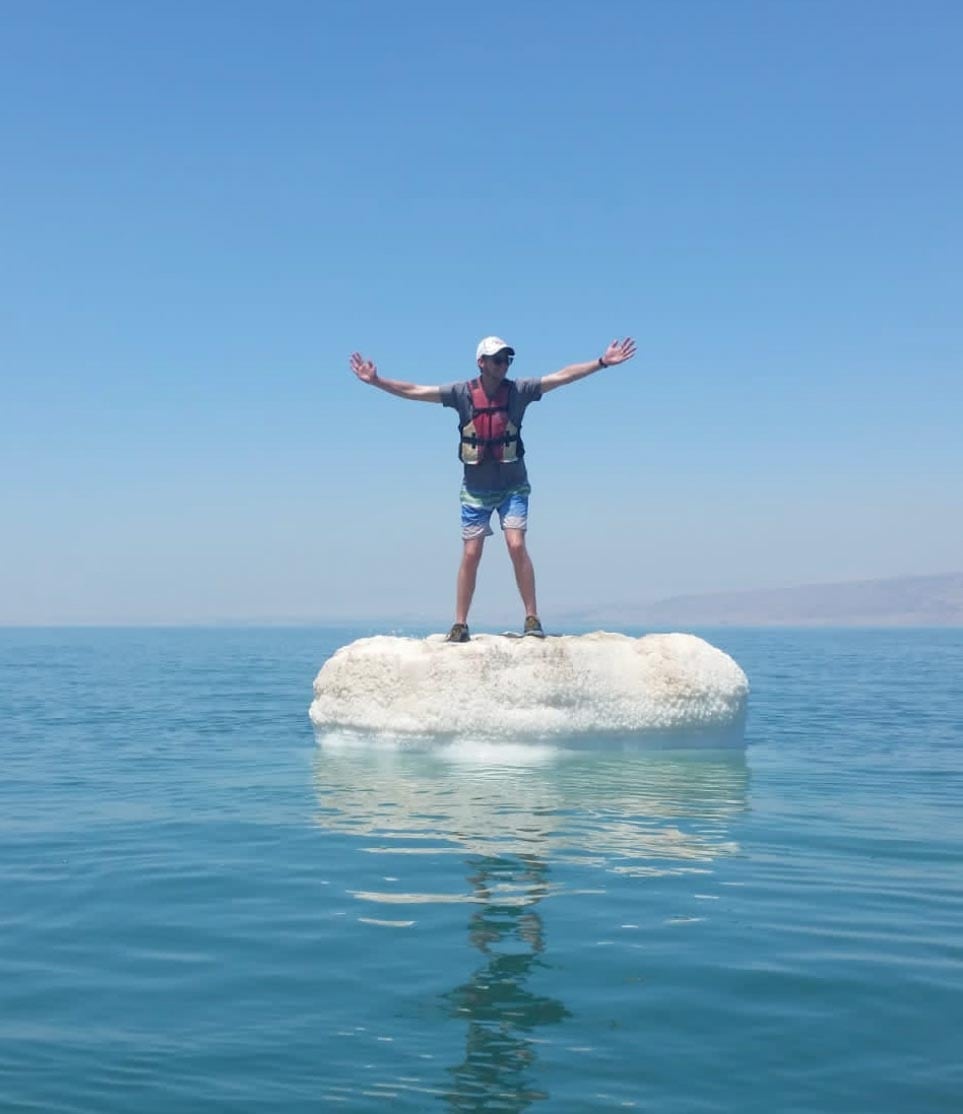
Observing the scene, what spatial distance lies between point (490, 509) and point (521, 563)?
66 centimetres

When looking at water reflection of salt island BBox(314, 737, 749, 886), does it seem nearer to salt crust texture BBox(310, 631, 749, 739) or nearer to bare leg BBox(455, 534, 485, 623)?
salt crust texture BBox(310, 631, 749, 739)

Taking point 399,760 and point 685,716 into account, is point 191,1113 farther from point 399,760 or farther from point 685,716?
point 685,716

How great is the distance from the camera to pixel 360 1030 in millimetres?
4328

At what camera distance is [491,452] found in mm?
11617

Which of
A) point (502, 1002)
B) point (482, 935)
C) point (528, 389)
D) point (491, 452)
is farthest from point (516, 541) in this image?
point (502, 1002)

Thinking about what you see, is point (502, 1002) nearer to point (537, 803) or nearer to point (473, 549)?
point (537, 803)

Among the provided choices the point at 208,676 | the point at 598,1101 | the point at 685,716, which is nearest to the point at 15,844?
the point at 598,1101

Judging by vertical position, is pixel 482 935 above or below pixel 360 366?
below

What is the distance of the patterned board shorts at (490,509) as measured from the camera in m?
11.7

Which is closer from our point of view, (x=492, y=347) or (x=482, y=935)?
(x=482, y=935)

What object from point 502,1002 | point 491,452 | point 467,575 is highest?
point 491,452

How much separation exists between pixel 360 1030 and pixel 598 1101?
3.28 ft

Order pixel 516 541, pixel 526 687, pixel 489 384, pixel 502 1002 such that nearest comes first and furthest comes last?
pixel 502 1002 → pixel 526 687 → pixel 489 384 → pixel 516 541

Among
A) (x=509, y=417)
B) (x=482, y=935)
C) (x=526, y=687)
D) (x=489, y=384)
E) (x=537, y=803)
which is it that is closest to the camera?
(x=482, y=935)
